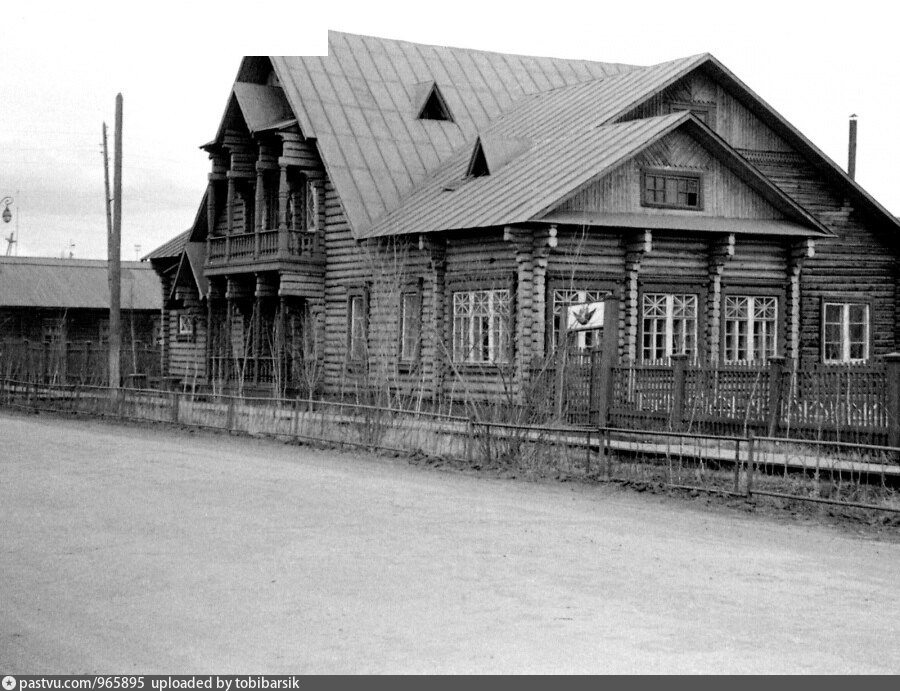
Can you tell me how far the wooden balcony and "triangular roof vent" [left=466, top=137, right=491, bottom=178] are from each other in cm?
499

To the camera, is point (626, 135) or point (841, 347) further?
point (841, 347)

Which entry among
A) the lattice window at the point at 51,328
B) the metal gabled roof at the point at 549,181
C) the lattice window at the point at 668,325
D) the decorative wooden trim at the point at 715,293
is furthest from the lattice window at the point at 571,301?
the lattice window at the point at 51,328

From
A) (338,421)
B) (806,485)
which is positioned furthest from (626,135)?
(806,485)

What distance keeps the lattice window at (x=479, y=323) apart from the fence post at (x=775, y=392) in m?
9.64

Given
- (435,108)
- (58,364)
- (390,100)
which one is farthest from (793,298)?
(58,364)

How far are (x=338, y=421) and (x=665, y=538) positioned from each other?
1188 cm

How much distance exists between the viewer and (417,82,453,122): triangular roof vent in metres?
39.9

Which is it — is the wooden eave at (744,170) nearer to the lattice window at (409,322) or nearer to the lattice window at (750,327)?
the lattice window at (750,327)

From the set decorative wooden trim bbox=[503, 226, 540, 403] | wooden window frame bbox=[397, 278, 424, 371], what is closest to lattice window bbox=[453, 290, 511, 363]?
decorative wooden trim bbox=[503, 226, 540, 403]

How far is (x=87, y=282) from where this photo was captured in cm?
7181

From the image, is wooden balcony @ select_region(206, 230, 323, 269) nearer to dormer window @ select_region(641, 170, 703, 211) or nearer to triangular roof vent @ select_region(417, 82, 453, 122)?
triangular roof vent @ select_region(417, 82, 453, 122)

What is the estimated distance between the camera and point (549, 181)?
30.6 m

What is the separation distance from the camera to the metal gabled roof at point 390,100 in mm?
36594
